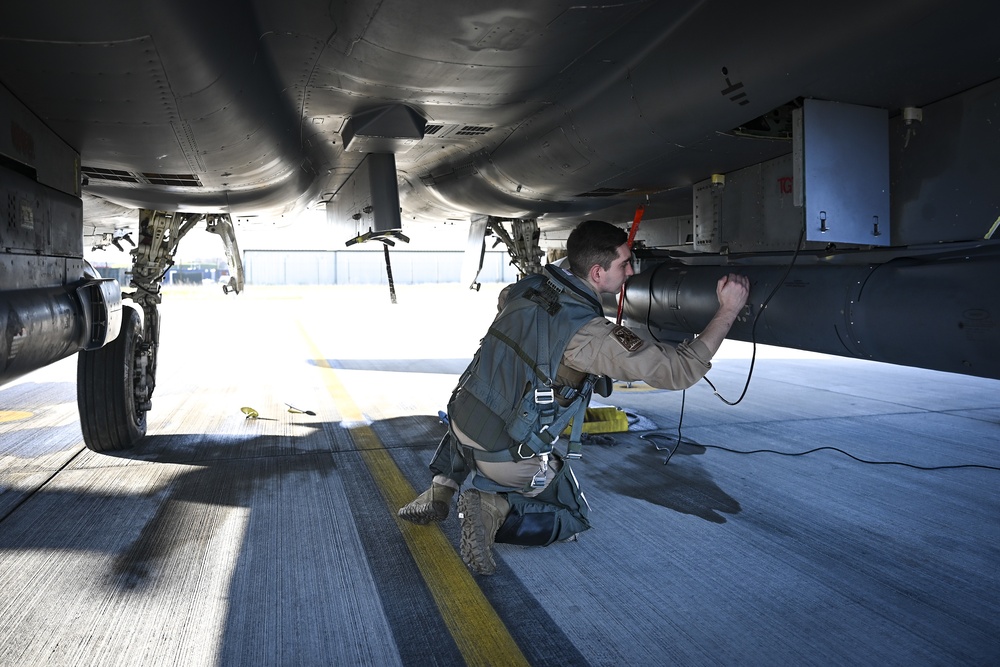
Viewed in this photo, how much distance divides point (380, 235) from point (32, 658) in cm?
360

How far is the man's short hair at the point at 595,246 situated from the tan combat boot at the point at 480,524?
118cm

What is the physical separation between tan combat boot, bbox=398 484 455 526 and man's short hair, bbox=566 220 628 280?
1350mm

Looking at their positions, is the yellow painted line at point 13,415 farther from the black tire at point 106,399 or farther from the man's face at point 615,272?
the man's face at point 615,272

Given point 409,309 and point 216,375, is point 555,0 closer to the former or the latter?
point 216,375

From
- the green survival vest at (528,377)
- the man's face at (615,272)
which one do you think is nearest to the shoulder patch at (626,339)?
the green survival vest at (528,377)

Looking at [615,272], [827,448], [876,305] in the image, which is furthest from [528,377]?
[827,448]

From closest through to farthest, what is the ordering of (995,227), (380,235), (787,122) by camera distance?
(995,227), (787,122), (380,235)

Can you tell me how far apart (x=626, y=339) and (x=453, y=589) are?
4.24ft

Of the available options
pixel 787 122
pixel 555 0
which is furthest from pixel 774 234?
pixel 555 0

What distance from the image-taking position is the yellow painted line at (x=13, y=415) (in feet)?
20.5

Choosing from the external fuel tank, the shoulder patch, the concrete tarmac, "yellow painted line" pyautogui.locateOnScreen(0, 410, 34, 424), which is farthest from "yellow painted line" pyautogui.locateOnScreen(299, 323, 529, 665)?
"yellow painted line" pyautogui.locateOnScreen(0, 410, 34, 424)

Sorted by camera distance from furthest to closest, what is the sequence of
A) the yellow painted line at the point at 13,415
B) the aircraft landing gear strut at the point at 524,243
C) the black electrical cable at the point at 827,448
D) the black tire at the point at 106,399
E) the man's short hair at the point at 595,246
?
the aircraft landing gear strut at the point at 524,243 → the yellow painted line at the point at 13,415 → the black tire at the point at 106,399 → the black electrical cable at the point at 827,448 → the man's short hair at the point at 595,246

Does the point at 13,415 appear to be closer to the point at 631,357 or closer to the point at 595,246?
the point at 595,246

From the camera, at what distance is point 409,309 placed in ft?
76.7
